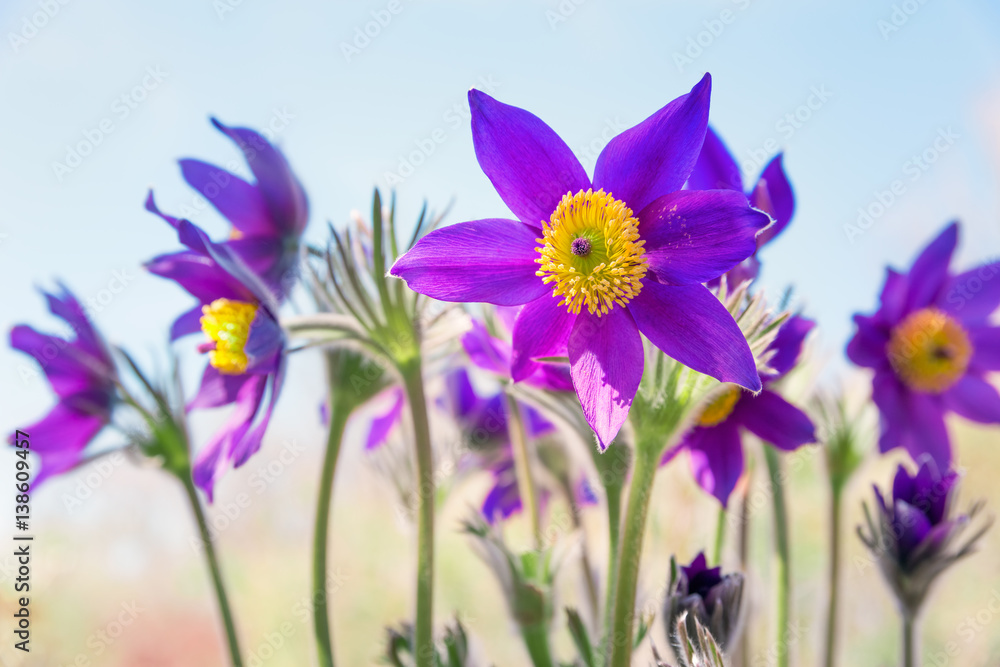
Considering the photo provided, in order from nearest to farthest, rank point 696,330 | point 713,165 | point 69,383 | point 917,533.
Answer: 1. point 696,330
2. point 713,165
3. point 917,533
4. point 69,383

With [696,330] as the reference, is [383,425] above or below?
below

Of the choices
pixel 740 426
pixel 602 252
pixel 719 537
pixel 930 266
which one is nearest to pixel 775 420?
pixel 740 426

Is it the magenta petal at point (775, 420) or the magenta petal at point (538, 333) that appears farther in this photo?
the magenta petal at point (775, 420)

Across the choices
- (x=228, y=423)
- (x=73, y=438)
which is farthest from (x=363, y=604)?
(x=228, y=423)

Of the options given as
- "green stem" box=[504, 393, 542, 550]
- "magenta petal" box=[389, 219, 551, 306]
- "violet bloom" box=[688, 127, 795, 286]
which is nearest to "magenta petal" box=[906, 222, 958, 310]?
"violet bloom" box=[688, 127, 795, 286]

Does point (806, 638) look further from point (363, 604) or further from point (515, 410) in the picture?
point (515, 410)

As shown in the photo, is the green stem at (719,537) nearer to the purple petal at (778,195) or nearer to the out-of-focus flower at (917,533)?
the out-of-focus flower at (917,533)

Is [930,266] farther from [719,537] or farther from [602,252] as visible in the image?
[602,252]

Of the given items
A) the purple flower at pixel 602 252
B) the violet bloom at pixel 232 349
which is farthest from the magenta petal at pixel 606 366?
the violet bloom at pixel 232 349
